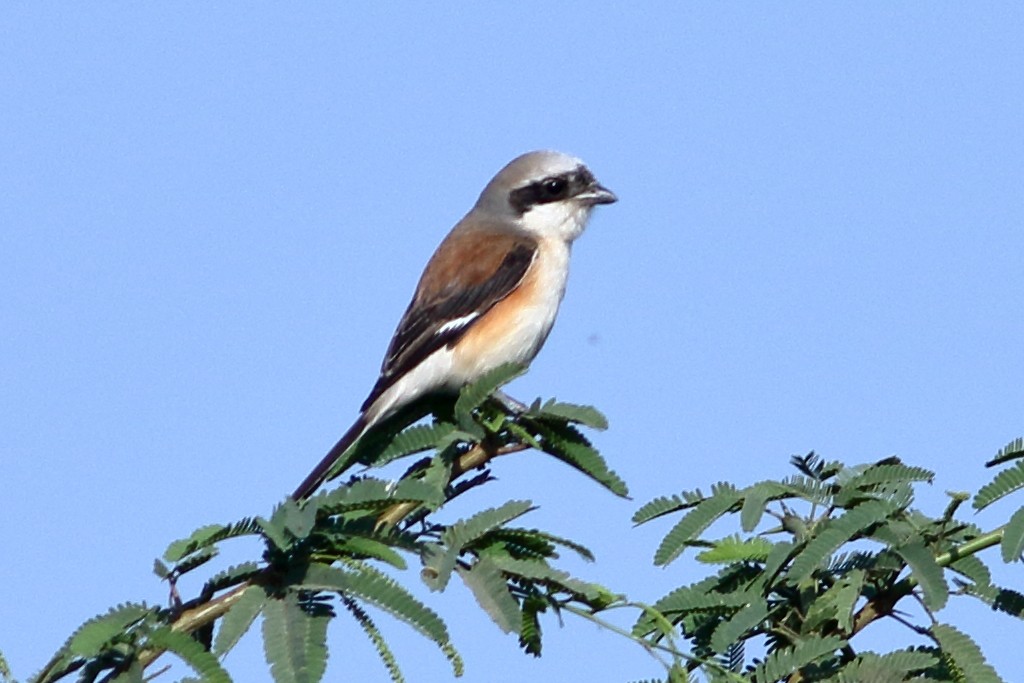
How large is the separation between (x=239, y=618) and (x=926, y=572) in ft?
4.78

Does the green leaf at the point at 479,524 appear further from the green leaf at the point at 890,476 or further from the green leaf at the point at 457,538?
the green leaf at the point at 890,476

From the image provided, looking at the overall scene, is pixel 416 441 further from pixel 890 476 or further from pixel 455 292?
pixel 455 292

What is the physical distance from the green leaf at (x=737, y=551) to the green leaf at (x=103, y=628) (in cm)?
129

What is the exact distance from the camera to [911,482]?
130 inches

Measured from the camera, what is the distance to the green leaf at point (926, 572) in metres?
3.02

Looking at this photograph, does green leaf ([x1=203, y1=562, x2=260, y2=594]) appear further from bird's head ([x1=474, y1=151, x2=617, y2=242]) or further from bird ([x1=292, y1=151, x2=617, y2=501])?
bird's head ([x1=474, y1=151, x2=617, y2=242])

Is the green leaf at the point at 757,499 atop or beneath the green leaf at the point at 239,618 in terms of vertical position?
atop

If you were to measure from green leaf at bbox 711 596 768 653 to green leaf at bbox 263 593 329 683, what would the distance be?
879 mm

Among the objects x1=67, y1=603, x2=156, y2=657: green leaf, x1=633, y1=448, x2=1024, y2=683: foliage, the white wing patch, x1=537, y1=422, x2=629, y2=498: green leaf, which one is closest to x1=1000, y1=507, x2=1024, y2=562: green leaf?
x1=633, y1=448, x2=1024, y2=683: foliage

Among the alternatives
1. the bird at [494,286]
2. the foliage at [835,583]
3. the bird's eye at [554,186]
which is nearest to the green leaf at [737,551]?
the foliage at [835,583]

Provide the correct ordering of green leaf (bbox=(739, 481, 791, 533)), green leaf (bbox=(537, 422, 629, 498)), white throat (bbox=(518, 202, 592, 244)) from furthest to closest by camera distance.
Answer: white throat (bbox=(518, 202, 592, 244)) < green leaf (bbox=(537, 422, 629, 498)) < green leaf (bbox=(739, 481, 791, 533))

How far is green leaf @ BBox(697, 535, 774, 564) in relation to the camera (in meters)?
3.21

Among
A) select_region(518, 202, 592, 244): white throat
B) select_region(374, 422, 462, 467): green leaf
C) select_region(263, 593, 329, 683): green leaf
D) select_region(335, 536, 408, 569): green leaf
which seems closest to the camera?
select_region(263, 593, 329, 683): green leaf

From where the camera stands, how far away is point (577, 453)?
3.84m
